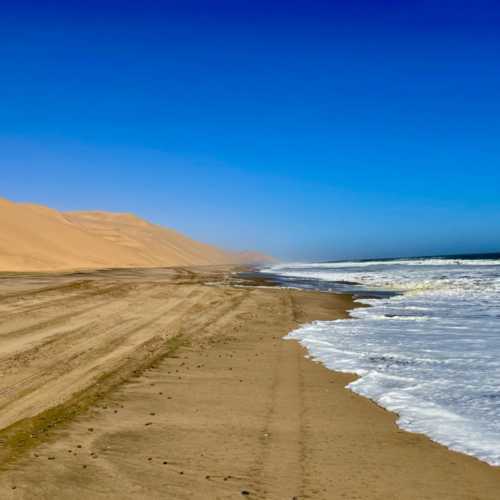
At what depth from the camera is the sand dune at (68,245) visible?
51.6m

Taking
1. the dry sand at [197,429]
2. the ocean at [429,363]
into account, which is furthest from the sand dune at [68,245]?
the dry sand at [197,429]

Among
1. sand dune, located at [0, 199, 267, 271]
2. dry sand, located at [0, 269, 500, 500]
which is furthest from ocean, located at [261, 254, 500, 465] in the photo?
sand dune, located at [0, 199, 267, 271]

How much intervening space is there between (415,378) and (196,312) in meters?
8.90

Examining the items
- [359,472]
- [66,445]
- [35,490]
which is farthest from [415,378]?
[35,490]

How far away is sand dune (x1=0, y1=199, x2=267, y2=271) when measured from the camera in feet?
169

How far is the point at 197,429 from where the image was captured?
5.38m

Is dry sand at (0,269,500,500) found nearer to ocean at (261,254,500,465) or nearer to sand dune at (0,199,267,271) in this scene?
ocean at (261,254,500,465)

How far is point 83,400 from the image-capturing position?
245 inches

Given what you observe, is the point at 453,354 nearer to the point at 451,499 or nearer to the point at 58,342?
the point at 451,499

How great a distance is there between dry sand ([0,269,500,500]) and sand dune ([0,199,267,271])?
40.2 metres

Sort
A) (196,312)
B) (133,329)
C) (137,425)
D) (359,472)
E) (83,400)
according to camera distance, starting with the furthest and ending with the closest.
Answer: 1. (196,312)
2. (133,329)
3. (83,400)
4. (137,425)
5. (359,472)

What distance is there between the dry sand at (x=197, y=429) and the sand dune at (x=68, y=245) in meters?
40.2

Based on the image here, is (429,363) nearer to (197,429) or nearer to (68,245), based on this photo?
(197,429)

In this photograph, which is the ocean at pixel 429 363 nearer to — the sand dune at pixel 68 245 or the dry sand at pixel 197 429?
the dry sand at pixel 197 429
